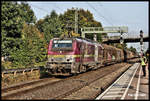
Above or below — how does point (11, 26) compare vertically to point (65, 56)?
above

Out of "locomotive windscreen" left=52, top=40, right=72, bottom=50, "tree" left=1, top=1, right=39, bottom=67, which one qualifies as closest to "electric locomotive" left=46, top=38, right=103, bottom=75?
"locomotive windscreen" left=52, top=40, right=72, bottom=50

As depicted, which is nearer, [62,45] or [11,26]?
[62,45]

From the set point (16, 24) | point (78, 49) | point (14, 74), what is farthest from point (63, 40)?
point (16, 24)

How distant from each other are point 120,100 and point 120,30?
112 feet

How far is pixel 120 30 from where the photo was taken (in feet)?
138

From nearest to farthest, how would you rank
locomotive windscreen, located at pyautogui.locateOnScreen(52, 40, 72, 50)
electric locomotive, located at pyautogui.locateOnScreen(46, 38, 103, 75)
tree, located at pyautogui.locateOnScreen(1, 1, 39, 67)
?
electric locomotive, located at pyautogui.locateOnScreen(46, 38, 103, 75) < locomotive windscreen, located at pyautogui.locateOnScreen(52, 40, 72, 50) < tree, located at pyautogui.locateOnScreen(1, 1, 39, 67)

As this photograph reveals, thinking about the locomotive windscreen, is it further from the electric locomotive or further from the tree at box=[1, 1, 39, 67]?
the tree at box=[1, 1, 39, 67]

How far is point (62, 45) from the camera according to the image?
18031mm

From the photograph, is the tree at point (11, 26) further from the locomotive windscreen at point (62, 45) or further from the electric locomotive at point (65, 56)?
the electric locomotive at point (65, 56)

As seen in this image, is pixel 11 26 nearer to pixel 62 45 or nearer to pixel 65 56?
pixel 62 45

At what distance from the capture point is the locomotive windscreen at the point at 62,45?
17825 mm

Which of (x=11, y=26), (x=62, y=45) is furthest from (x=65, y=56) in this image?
(x=11, y=26)

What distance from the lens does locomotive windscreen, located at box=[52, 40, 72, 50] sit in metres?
17.8

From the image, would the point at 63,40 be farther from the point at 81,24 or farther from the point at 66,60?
the point at 81,24
